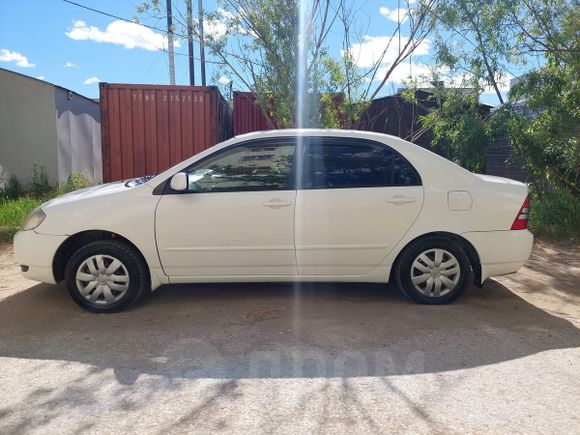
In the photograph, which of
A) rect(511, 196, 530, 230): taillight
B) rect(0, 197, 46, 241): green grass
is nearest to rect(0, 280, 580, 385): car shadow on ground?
rect(511, 196, 530, 230): taillight

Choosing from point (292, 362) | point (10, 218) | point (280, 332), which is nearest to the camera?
point (292, 362)

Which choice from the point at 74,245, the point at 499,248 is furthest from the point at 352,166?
the point at 74,245

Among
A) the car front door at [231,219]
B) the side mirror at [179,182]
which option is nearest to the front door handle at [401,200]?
the car front door at [231,219]

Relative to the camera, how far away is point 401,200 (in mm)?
4605

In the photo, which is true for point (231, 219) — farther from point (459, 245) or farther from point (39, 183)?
point (39, 183)

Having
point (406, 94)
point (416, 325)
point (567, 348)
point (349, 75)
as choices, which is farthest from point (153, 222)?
point (406, 94)

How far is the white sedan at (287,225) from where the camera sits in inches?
178

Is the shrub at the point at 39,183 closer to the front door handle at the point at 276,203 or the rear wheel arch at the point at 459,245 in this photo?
the front door handle at the point at 276,203

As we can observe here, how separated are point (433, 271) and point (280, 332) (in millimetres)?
1532

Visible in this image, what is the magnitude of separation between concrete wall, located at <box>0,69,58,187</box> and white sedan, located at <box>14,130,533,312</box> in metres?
8.37

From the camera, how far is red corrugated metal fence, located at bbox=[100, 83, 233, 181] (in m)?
9.62

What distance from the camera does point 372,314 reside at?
4.58 metres

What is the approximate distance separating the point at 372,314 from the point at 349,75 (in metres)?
5.33

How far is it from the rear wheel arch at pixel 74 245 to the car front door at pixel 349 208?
1509mm
